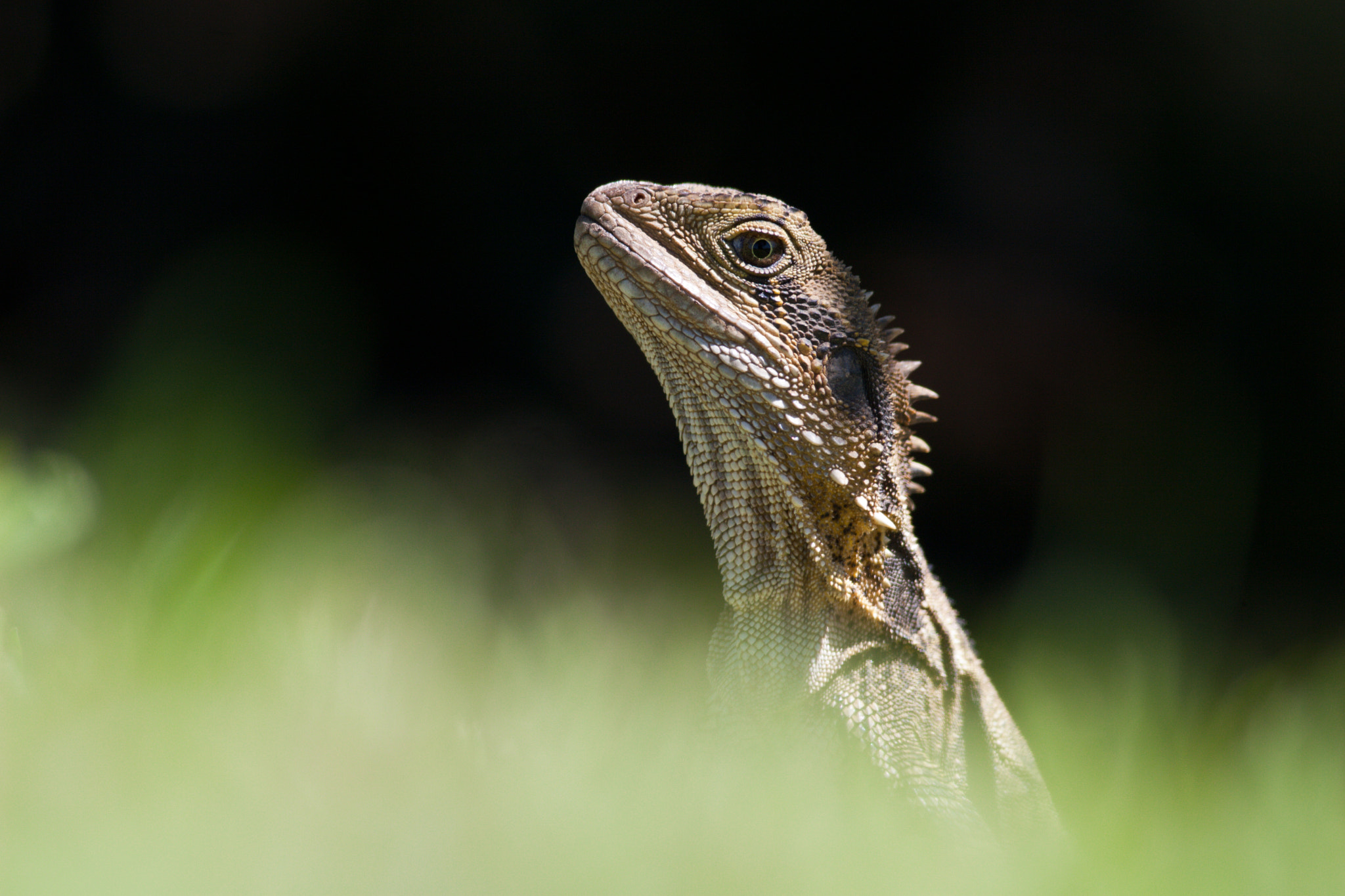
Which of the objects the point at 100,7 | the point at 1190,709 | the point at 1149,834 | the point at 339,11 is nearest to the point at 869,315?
the point at 1190,709

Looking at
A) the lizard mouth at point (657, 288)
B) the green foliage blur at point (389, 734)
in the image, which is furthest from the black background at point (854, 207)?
the green foliage blur at point (389, 734)

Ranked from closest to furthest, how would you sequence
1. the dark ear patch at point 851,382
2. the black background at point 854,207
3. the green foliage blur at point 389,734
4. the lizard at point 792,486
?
the green foliage blur at point 389,734
the lizard at point 792,486
the dark ear patch at point 851,382
the black background at point 854,207

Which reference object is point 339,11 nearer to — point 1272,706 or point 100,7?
point 100,7

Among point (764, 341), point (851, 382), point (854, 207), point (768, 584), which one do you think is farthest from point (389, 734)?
point (854, 207)

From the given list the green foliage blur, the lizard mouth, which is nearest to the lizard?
the lizard mouth

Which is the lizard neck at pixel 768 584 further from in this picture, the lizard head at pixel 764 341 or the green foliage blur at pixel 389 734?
the green foliage blur at pixel 389 734

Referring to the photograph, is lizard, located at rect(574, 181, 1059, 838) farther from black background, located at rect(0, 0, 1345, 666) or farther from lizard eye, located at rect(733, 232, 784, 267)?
black background, located at rect(0, 0, 1345, 666)

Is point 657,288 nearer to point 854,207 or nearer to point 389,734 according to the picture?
point 389,734
